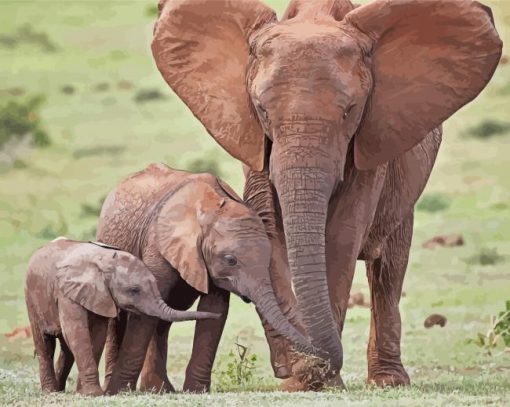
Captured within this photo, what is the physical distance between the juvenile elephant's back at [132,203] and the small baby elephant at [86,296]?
0.31 metres

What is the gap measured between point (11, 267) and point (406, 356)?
4.80 metres

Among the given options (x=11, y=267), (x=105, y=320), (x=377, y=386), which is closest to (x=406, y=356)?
(x=377, y=386)

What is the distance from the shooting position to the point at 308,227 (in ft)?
28.7

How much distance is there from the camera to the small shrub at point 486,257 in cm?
1661

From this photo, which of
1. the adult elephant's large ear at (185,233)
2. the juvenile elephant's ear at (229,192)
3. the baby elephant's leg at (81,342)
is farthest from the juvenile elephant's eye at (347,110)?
the baby elephant's leg at (81,342)

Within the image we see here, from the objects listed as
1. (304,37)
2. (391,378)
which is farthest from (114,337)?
(304,37)

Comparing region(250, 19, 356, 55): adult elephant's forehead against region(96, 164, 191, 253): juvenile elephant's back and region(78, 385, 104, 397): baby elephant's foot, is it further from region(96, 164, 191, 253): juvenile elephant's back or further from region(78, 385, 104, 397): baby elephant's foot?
region(78, 385, 104, 397): baby elephant's foot

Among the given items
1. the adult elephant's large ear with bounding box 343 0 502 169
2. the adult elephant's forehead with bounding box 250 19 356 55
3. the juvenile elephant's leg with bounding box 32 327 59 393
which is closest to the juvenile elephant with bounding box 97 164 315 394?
the juvenile elephant's leg with bounding box 32 327 59 393

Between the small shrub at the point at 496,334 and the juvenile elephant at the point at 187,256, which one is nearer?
the juvenile elephant at the point at 187,256

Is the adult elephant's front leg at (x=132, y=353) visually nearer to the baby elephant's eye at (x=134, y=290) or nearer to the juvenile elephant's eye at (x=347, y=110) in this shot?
the baby elephant's eye at (x=134, y=290)

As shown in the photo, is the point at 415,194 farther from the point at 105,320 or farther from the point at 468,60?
the point at 105,320

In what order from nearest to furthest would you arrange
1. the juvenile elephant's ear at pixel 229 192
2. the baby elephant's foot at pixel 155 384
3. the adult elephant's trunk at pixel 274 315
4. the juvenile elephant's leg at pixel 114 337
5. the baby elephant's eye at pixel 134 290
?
the adult elephant's trunk at pixel 274 315
the baby elephant's eye at pixel 134 290
the juvenile elephant's ear at pixel 229 192
the baby elephant's foot at pixel 155 384
the juvenile elephant's leg at pixel 114 337

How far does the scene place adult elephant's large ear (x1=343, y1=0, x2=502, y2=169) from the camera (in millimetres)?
9281

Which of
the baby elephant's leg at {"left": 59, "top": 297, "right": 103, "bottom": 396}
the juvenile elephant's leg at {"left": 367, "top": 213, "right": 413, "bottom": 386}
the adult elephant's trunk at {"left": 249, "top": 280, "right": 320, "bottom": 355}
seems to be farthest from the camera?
the juvenile elephant's leg at {"left": 367, "top": 213, "right": 413, "bottom": 386}
